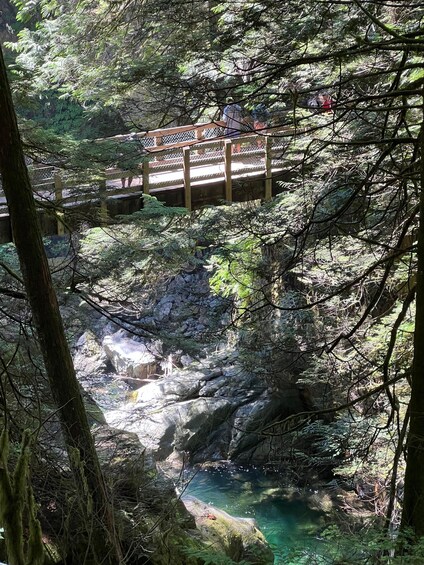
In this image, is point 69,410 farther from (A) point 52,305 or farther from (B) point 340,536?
(B) point 340,536

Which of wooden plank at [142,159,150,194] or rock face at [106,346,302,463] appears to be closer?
wooden plank at [142,159,150,194]

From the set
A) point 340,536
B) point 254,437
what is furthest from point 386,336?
point 254,437

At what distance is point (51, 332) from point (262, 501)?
281 inches

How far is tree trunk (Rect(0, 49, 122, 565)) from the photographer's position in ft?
11.4

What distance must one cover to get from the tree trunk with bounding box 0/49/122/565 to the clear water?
5.26m

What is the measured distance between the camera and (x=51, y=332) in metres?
3.79

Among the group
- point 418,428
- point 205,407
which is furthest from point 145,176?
point 418,428

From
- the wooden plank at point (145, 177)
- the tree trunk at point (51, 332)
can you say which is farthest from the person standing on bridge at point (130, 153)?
the tree trunk at point (51, 332)

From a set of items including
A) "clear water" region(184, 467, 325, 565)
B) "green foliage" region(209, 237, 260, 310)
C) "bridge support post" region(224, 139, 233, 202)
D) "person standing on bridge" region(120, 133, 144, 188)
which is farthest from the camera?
"bridge support post" region(224, 139, 233, 202)

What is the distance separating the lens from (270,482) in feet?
34.2

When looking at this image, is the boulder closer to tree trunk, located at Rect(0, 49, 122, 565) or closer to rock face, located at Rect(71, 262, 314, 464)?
tree trunk, located at Rect(0, 49, 122, 565)

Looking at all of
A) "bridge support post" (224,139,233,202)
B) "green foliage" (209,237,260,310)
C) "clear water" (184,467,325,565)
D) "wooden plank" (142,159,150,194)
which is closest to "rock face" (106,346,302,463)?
"clear water" (184,467,325,565)

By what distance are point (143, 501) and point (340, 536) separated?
6.87 ft

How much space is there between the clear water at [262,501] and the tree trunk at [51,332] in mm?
5256
